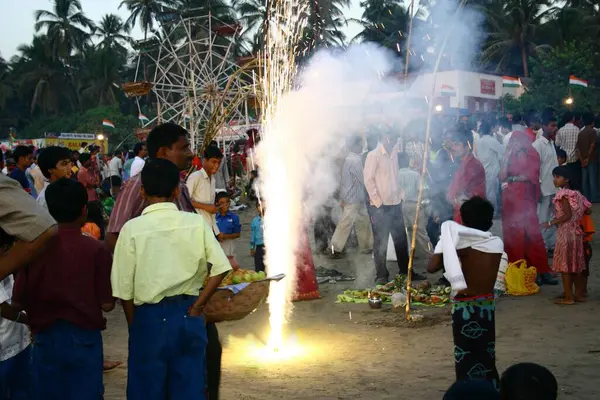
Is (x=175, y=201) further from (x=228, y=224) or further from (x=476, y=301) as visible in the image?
(x=228, y=224)

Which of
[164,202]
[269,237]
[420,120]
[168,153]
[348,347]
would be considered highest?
[420,120]

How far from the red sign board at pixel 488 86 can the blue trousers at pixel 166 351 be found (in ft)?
111

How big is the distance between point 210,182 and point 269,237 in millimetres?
2156

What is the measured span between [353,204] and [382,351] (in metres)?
5.15

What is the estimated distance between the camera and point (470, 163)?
8516mm

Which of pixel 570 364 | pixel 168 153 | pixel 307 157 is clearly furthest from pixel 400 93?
pixel 168 153

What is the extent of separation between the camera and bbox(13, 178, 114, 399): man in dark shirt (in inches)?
141

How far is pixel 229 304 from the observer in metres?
4.16

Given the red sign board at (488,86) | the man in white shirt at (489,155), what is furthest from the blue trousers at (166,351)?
the red sign board at (488,86)

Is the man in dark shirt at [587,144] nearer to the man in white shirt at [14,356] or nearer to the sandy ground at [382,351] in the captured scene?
the sandy ground at [382,351]

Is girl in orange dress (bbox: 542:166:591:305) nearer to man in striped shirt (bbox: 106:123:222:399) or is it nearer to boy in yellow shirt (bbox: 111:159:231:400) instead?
man in striped shirt (bbox: 106:123:222:399)

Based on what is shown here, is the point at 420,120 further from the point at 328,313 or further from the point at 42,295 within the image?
the point at 42,295

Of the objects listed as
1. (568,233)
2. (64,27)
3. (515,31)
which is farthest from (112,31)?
(568,233)

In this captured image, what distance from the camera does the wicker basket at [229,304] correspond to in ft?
13.5
